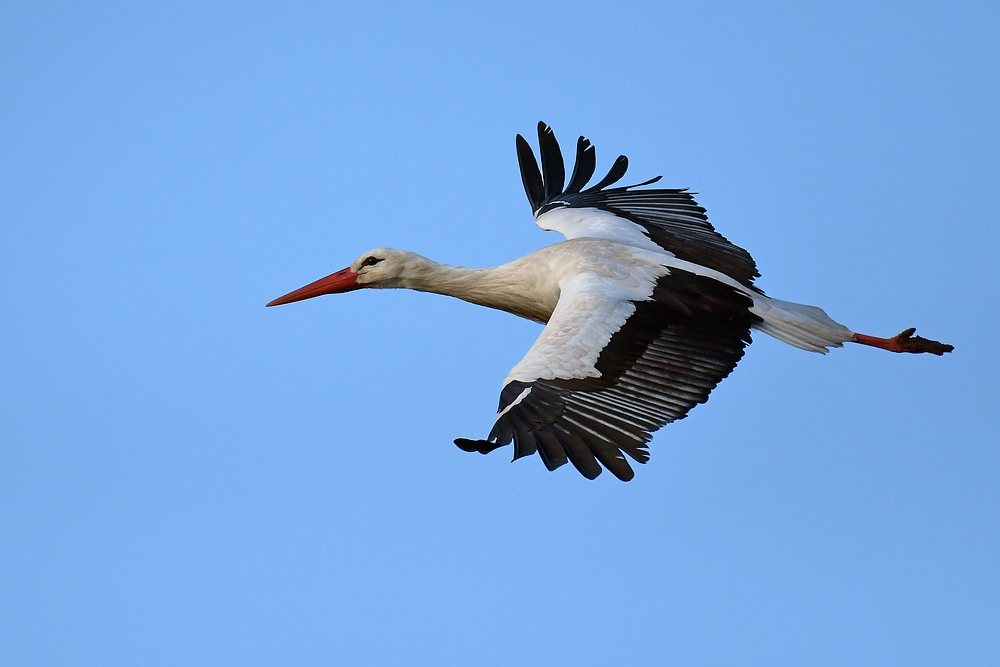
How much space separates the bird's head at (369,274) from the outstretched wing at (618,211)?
1227 millimetres

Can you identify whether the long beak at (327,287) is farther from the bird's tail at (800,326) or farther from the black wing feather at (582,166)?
the bird's tail at (800,326)

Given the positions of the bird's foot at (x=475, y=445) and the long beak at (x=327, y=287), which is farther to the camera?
the long beak at (x=327, y=287)

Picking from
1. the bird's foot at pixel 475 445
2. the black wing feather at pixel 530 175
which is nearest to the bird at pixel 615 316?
the bird's foot at pixel 475 445

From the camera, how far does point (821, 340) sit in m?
7.05

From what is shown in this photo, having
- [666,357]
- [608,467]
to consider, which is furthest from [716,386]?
[608,467]

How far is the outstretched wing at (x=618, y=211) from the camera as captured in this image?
26.0 ft

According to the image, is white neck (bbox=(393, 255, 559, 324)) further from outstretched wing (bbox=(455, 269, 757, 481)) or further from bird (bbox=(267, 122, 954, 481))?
outstretched wing (bbox=(455, 269, 757, 481))

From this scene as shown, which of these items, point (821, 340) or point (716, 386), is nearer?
point (716, 386)

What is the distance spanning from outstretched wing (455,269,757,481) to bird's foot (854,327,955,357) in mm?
1047

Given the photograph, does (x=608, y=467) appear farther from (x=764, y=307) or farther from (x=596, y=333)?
(x=764, y=307)

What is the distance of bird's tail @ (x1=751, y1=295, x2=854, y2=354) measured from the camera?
696 cm

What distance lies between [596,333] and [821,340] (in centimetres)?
160

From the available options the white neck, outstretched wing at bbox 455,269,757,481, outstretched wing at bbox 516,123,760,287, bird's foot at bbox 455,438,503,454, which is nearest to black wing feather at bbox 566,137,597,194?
outstretched wing at bbox 516,123,760,287

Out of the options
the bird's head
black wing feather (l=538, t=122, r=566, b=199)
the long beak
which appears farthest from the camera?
black wing feather (l=538, t=122, r=566, b=199)
